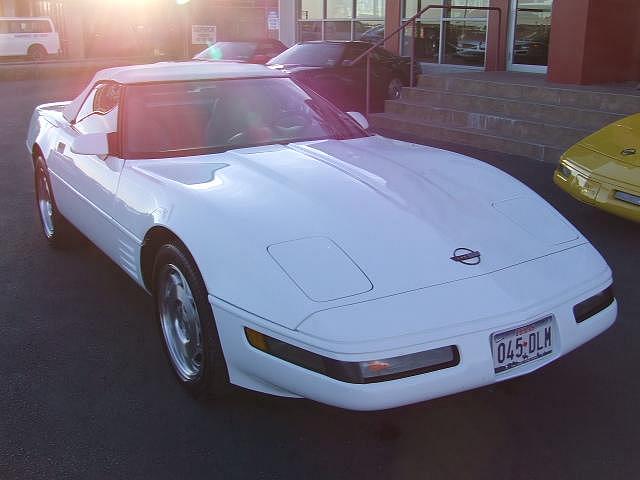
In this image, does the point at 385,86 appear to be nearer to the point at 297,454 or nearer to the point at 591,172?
the point at 591,172

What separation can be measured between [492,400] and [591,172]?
2968mm

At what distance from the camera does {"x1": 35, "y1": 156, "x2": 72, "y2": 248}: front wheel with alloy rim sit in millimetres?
4973

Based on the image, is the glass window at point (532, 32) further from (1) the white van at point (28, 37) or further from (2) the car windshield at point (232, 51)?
(1) the white van at point (28, 37)

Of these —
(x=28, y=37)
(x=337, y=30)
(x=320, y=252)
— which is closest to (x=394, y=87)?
(x=337, y=30)

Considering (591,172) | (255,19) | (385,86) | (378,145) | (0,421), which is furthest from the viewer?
(255,19)

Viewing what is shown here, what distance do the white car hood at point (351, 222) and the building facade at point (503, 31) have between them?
24.1 ft

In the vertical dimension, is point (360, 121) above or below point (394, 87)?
above

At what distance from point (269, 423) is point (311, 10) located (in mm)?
18249

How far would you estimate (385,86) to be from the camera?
39.7 feet

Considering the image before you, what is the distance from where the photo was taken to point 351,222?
2.80 m

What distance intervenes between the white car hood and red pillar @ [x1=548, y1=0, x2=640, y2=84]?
723cm

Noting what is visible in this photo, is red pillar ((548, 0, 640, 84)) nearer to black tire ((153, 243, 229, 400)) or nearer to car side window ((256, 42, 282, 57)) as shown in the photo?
car side window ((256, 42, 282, 57))

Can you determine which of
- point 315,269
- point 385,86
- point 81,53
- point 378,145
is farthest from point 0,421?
point 81,53

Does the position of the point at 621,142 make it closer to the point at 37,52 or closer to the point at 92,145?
the point at 92,145
